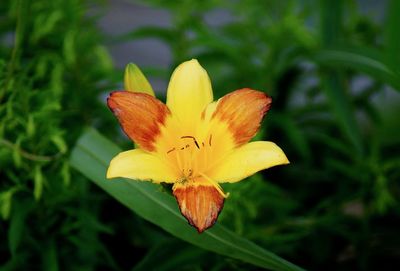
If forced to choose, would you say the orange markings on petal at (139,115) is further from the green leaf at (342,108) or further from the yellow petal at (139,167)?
the green leaf at (342,108)

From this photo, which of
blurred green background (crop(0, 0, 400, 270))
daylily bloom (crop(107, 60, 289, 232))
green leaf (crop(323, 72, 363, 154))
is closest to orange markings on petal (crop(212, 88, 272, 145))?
daylily bloom (crop(107, 60, 289, 232))

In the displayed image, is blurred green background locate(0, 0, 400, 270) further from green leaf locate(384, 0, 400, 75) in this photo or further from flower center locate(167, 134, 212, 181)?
flower center locate(167, 134, 212, 181)

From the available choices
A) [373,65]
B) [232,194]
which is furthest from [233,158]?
[373,65]

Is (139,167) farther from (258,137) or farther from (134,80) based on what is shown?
(258,137)

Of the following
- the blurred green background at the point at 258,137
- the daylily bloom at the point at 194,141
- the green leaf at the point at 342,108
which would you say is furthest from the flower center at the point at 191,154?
the green leaf at the point at 342,108

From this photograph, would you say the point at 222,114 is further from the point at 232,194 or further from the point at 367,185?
the point at 367,185

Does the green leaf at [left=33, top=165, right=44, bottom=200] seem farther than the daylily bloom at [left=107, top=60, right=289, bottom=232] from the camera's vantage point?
Yes
